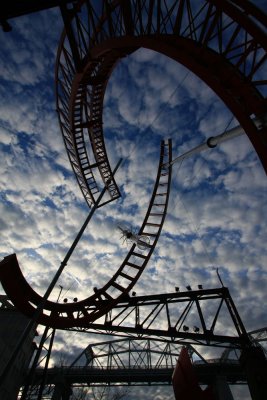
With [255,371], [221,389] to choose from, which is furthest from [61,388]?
[255,371]

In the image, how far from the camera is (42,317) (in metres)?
14.3

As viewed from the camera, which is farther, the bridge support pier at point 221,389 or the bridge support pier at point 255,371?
the bridge support pier at point 221,389

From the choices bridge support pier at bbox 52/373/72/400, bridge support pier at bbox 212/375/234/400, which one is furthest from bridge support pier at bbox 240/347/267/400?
bridge support pier at bbox 52/373/72/400

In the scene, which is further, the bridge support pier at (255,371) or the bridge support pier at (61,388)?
the bridge support pier at (61,388)

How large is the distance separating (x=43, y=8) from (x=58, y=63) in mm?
13396

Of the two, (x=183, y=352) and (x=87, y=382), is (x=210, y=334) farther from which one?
(x=87, y=382)

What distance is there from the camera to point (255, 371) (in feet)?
29.9

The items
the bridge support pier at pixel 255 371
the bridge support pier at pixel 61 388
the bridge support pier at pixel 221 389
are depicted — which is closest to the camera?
the bridge support pier at pixel 255 371

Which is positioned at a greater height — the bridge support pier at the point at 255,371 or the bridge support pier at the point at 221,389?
the bridge support pier at the point at 221,389

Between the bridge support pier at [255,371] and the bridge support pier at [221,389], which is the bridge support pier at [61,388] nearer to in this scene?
the bridge support pier at [221,389]

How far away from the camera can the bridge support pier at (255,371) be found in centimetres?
857

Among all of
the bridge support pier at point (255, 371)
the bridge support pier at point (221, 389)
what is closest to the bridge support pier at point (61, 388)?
the bridge support pier at point (221, 389)

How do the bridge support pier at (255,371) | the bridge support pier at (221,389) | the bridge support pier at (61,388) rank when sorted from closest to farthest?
the bridge support pier at (255,371)
the bridge support pier at (221,389)
the bridge support pier at (61,388)

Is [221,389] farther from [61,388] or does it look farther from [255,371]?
[255,371]
